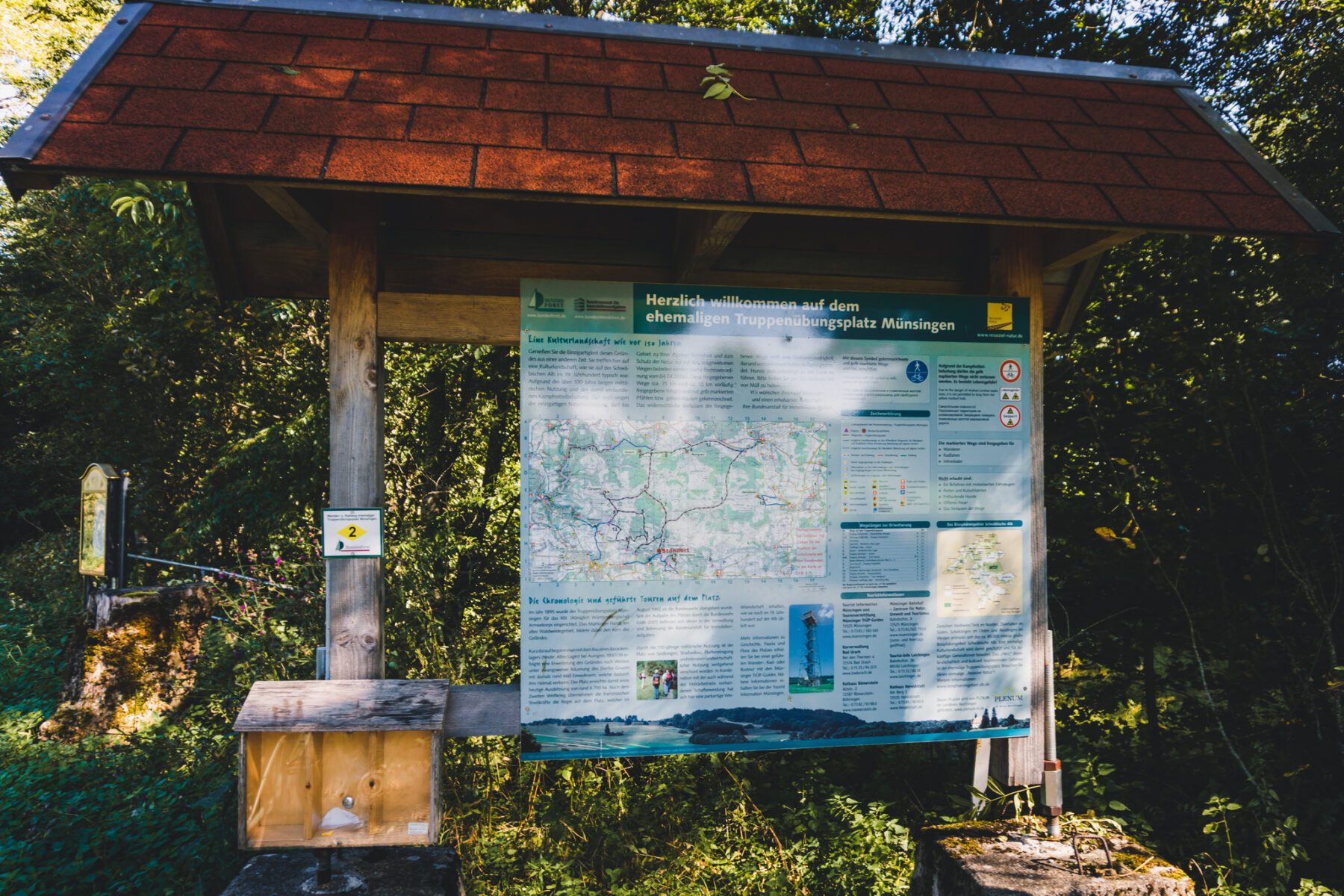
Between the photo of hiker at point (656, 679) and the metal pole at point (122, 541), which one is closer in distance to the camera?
the photo of hiker at point (656, 679)

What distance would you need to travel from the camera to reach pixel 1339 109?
13.3ft

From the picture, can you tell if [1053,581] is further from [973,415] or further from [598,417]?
[598,417]

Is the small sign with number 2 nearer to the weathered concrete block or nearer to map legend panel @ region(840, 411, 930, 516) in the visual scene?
map legend panel @ region(840, 411, 930, 516)

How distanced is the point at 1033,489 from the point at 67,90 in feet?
11.3

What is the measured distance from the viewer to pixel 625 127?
2.39m

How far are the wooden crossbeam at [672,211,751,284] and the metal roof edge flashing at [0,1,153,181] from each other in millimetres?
1835

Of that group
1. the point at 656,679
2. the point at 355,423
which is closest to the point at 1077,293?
A: the point at 656,679

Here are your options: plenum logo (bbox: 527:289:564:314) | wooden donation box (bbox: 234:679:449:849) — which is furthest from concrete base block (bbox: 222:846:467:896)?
plenum logo (bbox: 527:289:564:314)

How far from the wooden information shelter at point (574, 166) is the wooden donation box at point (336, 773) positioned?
0.68 feet

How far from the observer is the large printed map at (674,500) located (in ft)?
8.62

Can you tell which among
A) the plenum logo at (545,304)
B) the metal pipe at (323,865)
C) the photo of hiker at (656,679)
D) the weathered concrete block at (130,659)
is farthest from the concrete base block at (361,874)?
the weathered concrete block at (130,659)

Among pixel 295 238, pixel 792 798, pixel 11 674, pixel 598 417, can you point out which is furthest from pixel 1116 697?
pixel 11 674

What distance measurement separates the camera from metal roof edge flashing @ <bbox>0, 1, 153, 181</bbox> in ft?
6.14

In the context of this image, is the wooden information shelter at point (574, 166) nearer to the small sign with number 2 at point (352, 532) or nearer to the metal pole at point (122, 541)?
the small sign with number 2 at point (352, 532)
